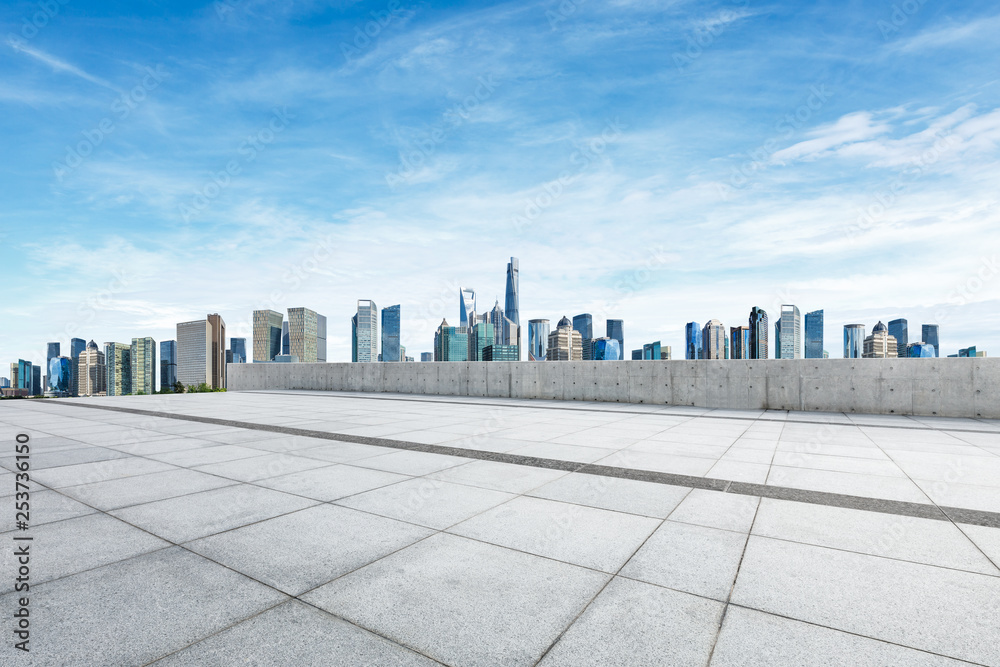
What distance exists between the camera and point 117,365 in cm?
6309

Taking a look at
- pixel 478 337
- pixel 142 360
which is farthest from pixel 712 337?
pixel 142 360

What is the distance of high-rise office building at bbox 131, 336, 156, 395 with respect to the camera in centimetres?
8838

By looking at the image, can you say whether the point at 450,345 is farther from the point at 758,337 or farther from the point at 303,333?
the point at 758,337

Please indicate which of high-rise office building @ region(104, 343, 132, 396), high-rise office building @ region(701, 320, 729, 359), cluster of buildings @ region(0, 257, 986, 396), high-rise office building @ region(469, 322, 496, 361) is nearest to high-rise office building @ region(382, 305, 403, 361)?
cluster of buildings @ region(0, 257, 986, 396)

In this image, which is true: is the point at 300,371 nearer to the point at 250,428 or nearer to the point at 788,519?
the point at 250,428

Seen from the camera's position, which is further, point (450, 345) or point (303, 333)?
point (450, 345)

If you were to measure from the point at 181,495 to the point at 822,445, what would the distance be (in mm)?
9886

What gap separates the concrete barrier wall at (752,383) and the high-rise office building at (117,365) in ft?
152

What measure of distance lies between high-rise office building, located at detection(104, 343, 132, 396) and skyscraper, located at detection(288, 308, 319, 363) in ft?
68.3

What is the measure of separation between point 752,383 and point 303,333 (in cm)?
7054

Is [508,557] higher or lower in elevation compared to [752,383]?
lower

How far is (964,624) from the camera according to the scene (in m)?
2.89

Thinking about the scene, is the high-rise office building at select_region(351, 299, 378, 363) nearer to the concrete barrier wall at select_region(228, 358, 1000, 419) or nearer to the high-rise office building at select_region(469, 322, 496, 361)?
the high-rise office building at select_region(469, 322, 496, 361)

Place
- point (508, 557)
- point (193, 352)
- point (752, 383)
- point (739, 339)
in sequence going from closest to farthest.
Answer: point (508, 557) < point (752, 383) < point (739, 339) < point (193, 352)
